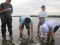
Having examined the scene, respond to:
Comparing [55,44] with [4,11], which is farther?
[4,11]

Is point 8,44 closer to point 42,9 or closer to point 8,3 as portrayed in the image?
point 8,3

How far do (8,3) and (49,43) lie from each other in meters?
3.56

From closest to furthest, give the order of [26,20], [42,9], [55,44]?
1. [26,20]
2. [55,44]
3. [42,9]

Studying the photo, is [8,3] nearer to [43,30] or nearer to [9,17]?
[9,17]

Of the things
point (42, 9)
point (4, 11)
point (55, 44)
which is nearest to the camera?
point (55, 44)

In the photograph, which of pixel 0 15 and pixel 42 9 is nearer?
pixel 0 15

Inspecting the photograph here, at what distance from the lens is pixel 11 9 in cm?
990

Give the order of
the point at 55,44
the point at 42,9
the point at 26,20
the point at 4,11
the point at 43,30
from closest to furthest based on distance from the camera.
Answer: the point at 43,30 < the point at 26,20 < the point at 55,44 < the point at 4,11 < the point at 42,9

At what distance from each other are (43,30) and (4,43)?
2.80m

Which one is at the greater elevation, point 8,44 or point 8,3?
point 8,3

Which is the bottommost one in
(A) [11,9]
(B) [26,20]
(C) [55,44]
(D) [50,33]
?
(C) [55,44]

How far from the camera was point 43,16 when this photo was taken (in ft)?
38.3

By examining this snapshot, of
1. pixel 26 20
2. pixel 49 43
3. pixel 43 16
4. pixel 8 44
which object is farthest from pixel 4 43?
pixel 43 16

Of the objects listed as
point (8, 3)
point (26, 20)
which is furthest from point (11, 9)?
point (26, 20)
